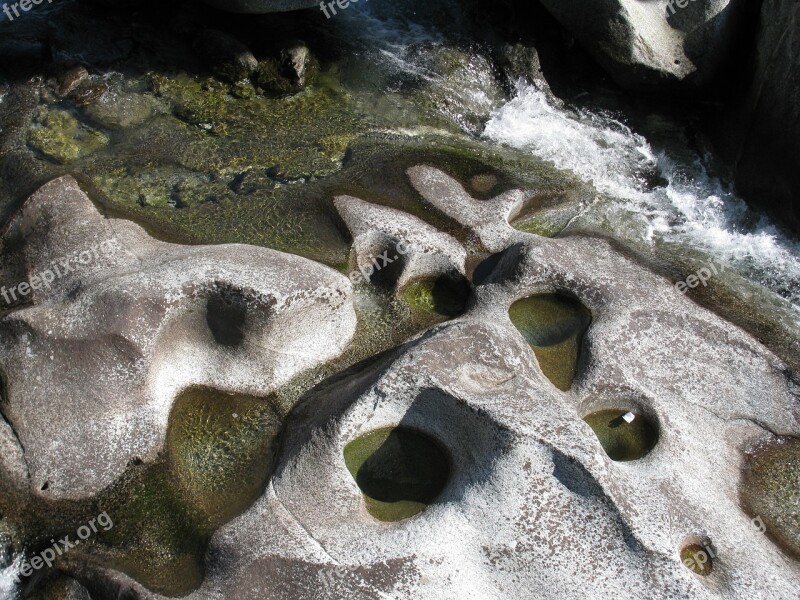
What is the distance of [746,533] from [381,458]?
2.42 meters

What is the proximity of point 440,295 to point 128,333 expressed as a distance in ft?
8.42

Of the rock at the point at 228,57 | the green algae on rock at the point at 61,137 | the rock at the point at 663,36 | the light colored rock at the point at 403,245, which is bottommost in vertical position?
the light colored rock at the point at 403,245

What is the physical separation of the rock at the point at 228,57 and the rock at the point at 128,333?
317 centimetres

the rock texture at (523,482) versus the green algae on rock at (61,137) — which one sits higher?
the green algae on rock at (61,137)

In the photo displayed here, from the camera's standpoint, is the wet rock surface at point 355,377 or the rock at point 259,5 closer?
the wet rock surface at point 355,377

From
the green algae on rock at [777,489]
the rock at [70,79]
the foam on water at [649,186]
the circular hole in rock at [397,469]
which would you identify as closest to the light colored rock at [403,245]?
the circular hole in rock at [397,469]

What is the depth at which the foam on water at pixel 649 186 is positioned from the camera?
722 centimetres

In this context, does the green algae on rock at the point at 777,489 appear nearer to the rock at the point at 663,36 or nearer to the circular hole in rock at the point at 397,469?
the circular hole in rock at the point at 397,469

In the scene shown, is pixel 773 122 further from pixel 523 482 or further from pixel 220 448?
pixel 220 448

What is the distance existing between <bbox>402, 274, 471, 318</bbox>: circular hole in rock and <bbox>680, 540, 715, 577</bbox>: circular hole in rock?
2.50 m

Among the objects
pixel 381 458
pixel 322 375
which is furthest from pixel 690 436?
pixel 322 375

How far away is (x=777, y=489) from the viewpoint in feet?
17.0

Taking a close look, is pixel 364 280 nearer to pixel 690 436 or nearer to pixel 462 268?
A: pixel 462 268

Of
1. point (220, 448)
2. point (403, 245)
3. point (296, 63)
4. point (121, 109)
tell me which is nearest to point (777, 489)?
point (403, 245)
